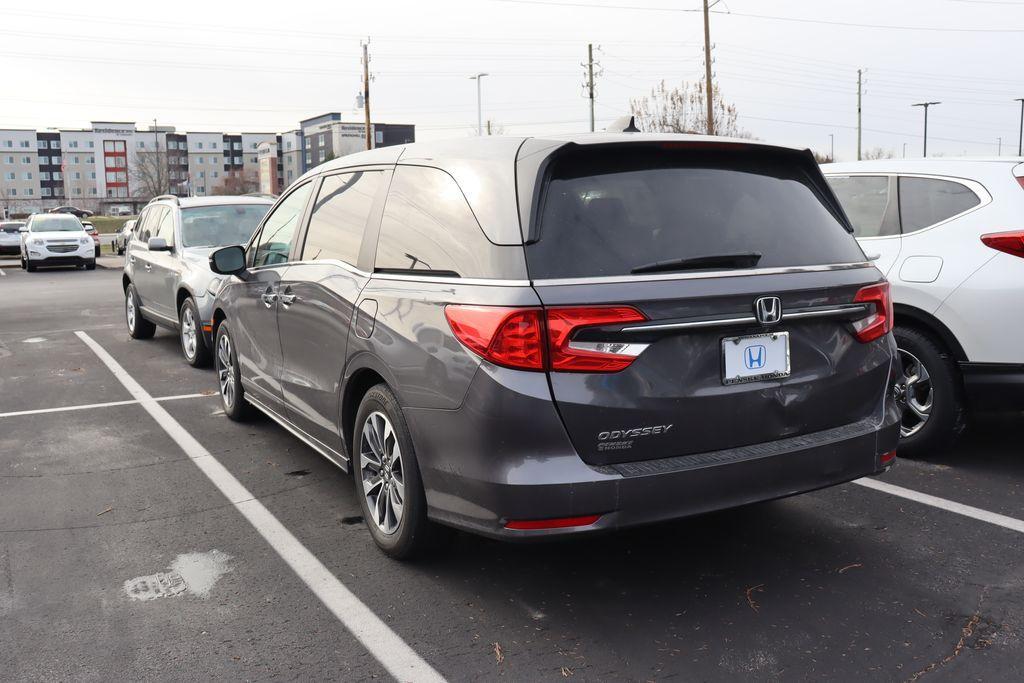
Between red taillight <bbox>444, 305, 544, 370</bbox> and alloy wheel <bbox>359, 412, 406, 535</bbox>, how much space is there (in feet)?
2.44

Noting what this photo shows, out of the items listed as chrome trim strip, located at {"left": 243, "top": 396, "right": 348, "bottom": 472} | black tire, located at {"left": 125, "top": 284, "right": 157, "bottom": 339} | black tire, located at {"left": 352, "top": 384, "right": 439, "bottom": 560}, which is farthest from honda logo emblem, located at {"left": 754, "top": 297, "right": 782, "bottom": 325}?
black tire, located at {"left": 125, "top": 284, "right": 157, "bottom": 339}

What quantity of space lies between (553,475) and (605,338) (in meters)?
0.49

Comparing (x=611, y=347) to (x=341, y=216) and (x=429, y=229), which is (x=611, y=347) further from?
(x=341, y=216)

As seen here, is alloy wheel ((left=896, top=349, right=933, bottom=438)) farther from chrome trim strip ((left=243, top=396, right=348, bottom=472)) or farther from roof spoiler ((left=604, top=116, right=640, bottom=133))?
chrome trim strip ((left=243, top=396, right=348, bottom=472))

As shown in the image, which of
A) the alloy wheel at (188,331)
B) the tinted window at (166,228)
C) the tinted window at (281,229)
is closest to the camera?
the tinted window at (281,229)

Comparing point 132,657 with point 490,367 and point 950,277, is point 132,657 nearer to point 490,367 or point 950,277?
point 490,367

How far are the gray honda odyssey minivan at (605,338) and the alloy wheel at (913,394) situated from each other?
6.08ft

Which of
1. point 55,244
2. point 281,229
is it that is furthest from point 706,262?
point 55,244

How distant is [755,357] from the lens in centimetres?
333

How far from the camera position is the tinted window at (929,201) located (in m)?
5.32

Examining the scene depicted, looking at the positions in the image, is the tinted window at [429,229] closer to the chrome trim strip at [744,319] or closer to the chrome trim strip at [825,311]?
the chrome trim strip at [744,319]

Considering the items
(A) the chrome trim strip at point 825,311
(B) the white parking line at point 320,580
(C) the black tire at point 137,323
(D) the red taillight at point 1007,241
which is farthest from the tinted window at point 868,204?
(C) the black tire at point 137,323

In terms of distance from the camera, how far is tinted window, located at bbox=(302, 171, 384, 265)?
14.3 feet

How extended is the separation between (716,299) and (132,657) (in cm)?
236
